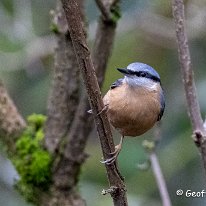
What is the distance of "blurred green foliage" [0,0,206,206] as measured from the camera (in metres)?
4.60

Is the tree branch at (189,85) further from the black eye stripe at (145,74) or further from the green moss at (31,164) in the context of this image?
the green moss at (31,164)

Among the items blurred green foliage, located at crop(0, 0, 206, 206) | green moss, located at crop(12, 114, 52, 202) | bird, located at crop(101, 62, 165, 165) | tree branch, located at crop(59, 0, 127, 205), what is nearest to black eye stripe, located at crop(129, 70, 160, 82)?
bird, located at crop(101, 62, 165, 165)

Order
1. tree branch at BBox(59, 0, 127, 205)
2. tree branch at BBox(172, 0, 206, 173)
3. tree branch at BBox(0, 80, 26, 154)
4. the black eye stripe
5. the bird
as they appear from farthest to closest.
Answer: tree branch at BBox(0, 80, 26, 154) < the black eye stripe < the bird < tree branch at BBox(172, 0, 206, 173) < tree branch at BBox(59, 0, 127, 205)

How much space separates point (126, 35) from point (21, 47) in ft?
2.97

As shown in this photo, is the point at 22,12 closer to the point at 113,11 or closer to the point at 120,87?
the point at 113,11

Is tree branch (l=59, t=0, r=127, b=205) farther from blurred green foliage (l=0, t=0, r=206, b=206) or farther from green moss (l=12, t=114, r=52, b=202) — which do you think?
blurred green foliage (l=0, t=0, r=206, b=206)

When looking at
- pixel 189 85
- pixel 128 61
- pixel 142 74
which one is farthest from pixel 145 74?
pixel 128 61

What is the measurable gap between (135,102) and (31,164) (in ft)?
2.99

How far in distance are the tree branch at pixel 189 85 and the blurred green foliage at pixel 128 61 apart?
6.14 feet

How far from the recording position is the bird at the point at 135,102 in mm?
3125

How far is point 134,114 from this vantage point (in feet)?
10.3

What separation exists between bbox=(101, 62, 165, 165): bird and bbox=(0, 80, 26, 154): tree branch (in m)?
0.77

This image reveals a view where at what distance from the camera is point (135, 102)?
320 centimetres

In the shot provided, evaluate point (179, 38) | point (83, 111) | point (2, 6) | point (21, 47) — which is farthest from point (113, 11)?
point (2, 6)
